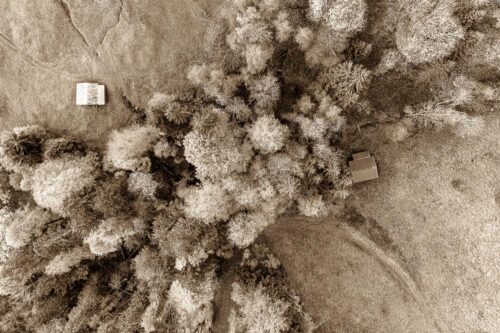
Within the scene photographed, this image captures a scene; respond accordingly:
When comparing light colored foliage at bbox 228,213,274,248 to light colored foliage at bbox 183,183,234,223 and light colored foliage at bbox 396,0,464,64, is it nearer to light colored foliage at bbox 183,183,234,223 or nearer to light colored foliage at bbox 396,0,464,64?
light colored foliage at bbox 183,183,234,223

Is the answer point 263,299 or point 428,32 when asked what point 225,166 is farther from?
point 428,32

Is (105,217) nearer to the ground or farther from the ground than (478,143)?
nearer to the ground

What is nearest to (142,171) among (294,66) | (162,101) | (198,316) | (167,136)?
(167,136)

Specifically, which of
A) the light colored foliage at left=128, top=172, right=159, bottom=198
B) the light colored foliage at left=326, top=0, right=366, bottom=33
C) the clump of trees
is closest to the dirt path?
the clump of trees

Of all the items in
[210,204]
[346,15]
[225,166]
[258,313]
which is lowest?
[258,313]

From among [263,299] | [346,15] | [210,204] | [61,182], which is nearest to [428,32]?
[346,15]

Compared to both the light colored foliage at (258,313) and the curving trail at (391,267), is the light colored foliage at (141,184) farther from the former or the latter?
the curving trail at (391,267)

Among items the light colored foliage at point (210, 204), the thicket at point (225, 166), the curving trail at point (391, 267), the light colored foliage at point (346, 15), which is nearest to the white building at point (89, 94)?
the thicket at point (225, 166)

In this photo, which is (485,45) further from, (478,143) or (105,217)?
(105,217)
